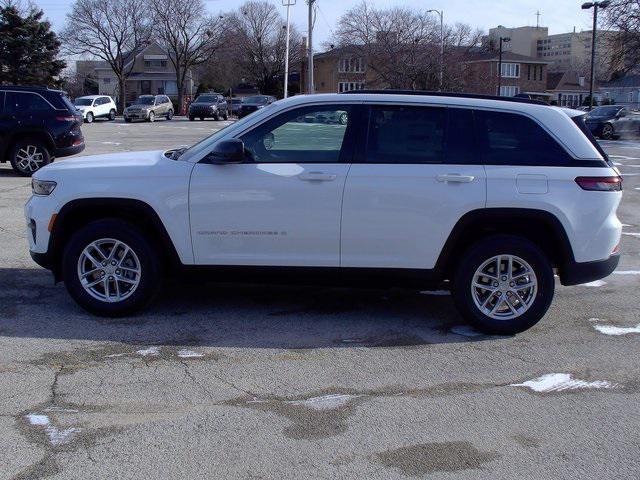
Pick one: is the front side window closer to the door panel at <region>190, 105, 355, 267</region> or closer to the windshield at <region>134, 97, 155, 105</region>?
the door panel at <region>190, 105, 355, 267</region>

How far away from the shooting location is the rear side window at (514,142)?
591 centimetres

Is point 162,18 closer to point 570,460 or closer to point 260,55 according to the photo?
point 260,55

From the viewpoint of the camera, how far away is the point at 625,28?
130 ft

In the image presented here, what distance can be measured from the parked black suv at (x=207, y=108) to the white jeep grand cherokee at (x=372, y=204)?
44146 millimetres

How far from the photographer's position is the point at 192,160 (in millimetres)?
6051

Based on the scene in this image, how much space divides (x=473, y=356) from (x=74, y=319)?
3287 millimetres

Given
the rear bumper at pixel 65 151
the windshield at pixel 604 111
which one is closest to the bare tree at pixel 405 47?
the windshield at pixel 604 111

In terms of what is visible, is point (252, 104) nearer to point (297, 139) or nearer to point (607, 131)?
point (607, 131)

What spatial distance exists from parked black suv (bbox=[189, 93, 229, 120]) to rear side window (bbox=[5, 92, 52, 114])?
111ft

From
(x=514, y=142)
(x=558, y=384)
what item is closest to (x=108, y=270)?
(x=514, y=142)

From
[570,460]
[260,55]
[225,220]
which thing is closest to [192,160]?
[225,220]

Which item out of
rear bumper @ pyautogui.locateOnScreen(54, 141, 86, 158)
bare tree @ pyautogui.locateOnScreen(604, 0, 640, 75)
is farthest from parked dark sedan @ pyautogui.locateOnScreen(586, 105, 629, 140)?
rear bumper @ pyautogui.locateOnScreen(54, 141, 86, 158)

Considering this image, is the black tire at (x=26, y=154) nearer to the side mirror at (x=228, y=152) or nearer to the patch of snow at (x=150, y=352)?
the side mirror at (x=228, y=152)

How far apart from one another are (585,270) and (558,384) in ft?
4.10
